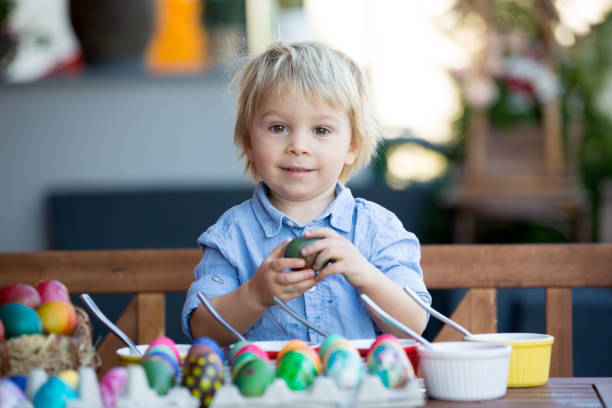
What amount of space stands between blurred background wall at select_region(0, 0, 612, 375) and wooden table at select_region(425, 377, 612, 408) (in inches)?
32.3

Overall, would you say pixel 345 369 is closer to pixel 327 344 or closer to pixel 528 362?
pixel 327 344

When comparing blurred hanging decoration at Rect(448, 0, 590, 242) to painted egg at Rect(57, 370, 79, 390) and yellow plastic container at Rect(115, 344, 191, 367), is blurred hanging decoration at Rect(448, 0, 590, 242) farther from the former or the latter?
painted egg at Rect(57, 370, 79, 390)

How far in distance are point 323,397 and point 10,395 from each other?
0.28 m

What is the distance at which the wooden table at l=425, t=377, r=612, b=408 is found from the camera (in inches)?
33.8

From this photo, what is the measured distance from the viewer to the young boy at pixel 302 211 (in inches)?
48.0

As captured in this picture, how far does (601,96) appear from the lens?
18.3 ft

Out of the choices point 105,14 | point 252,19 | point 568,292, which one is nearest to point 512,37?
point 252,19

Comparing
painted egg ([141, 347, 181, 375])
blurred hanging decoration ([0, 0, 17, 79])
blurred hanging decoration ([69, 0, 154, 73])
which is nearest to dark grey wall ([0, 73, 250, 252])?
blurred hanging decoration ([69, 0, 154, 73])

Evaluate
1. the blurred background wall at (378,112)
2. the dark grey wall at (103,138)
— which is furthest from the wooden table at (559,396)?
the dark grey wall at (103,138)

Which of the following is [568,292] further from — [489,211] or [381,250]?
[489,211]

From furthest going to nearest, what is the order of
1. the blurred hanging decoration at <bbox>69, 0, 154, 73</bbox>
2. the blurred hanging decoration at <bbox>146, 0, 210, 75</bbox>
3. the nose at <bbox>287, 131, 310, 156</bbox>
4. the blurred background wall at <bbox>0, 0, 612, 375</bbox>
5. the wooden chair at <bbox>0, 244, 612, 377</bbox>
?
the blurred hanging decoration at <bbox>146, 0, 210, 75</bbox> < the blurred hanging decoration at <bbox>69, 0, 154, 73</bbox> < the blurred background wall at <bbox>0, 0, 612, 375</bbox> < the wooden chair at <bbox>0, 244, 612, 377</bbox> < the nose at <bbox>287, 131, 310, 156</bbox>

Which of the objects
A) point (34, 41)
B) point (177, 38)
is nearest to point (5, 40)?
point (34, 41)

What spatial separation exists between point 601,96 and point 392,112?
146cm

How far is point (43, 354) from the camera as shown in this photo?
0.83 m
